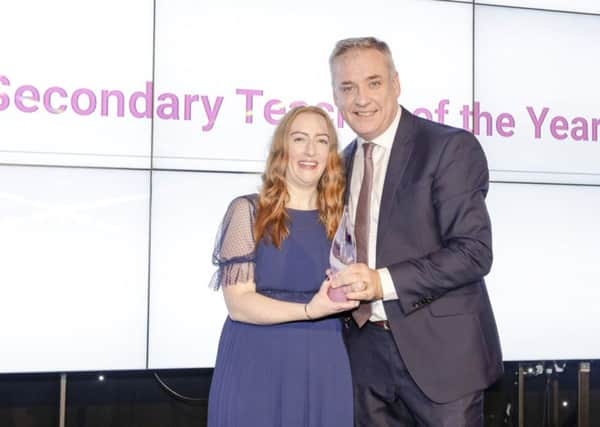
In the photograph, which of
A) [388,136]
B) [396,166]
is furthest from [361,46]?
[396,166]

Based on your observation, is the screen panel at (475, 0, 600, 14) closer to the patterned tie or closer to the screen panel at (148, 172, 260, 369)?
the screen panel at (148, 172, 260, 369)

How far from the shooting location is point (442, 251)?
96.8 inches

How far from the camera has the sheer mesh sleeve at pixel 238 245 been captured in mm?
2613

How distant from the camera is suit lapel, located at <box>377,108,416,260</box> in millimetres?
2543

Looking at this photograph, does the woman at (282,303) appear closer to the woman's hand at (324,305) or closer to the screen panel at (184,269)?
the woman's hand at (324,305)

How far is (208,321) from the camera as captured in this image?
12.4 feet

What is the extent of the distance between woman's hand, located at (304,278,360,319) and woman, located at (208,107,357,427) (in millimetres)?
66

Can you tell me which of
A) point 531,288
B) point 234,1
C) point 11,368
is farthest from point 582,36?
point 11,368

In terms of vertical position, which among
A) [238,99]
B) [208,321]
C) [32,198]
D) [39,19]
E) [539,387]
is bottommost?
[539,387]

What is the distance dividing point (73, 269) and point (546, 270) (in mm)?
2441

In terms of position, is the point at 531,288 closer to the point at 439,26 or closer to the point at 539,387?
the point at 539,387

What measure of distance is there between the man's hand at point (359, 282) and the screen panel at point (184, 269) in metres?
1.47

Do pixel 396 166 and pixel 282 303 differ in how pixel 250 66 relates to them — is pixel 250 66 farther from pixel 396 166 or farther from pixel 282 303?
pixel 282 303

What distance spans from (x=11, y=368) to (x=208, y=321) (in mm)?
924
